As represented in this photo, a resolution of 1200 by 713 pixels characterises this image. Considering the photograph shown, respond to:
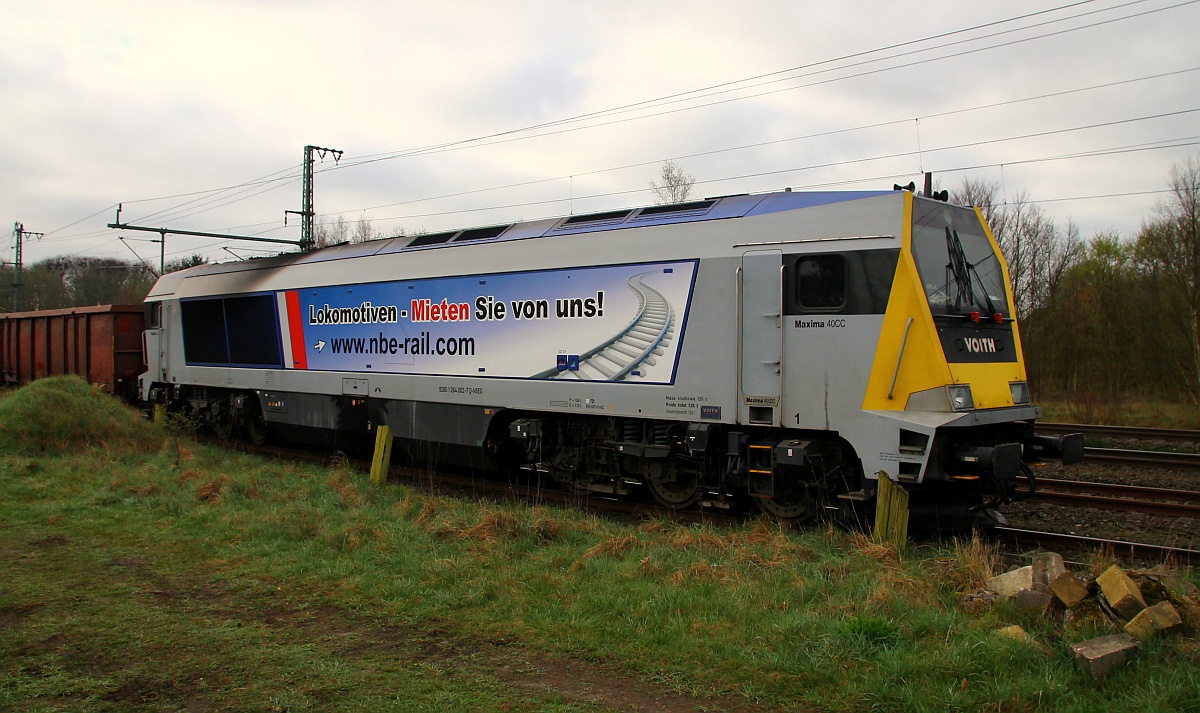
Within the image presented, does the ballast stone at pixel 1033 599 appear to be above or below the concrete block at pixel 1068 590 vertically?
below

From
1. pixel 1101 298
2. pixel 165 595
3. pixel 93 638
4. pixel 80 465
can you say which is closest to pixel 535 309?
pixel 165 595

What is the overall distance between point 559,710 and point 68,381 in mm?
15980

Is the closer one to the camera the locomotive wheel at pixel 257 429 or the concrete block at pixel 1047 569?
the concrete block at pixel 1047 569

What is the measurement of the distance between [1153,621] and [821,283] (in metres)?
4.20

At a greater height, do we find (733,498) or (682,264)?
(682,264)

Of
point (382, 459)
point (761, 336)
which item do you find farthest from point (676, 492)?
point (382, 459)

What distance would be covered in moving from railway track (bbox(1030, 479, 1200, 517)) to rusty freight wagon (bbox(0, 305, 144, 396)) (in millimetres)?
19530

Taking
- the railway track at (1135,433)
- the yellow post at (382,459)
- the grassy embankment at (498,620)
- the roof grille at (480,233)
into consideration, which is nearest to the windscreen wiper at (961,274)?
the grassy embankment at (498,620)

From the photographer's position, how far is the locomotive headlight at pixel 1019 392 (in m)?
8.16

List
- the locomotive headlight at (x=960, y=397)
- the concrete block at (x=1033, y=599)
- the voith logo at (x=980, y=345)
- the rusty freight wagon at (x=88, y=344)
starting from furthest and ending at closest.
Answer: the rusty freight wagon at (x=88, y=344), the voith logo at (x=980, y=345), the locomotive headlight at (x=960, y=397), the concrete block at (x=1033, y=599)

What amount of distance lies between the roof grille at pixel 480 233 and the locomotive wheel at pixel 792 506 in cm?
505

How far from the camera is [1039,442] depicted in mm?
8312

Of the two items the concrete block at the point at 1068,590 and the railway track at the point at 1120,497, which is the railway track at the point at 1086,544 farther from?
the concrete block at the point at 1068,590

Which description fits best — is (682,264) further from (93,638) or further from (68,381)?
(68,381)
